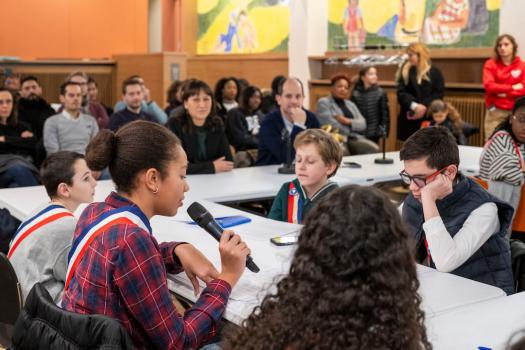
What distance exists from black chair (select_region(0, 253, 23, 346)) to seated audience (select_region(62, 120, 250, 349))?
0.47m

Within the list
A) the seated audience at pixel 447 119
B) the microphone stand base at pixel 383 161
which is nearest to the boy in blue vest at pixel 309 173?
the microphone stand base at pixel 383 161

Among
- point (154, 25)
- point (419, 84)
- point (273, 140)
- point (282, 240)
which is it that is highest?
point (154, 25)

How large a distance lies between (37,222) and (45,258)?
0.47ft

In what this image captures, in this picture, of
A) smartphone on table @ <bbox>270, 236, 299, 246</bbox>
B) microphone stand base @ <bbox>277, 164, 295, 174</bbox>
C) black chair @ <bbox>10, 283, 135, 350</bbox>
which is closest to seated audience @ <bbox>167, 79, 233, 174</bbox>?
microphone stand base @ <bbox>277, 164, 295, 174</bbox>

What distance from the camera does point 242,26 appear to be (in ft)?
41.4

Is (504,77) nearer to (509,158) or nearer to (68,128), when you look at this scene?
(509,158)

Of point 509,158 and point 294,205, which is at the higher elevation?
point 509,158

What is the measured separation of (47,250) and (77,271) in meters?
0.73

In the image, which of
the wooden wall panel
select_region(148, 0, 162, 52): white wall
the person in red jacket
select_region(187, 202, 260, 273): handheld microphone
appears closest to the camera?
select_region(187, 202, 260, 273): handheld microphone

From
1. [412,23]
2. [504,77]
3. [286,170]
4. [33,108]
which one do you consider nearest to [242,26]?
[412,23]

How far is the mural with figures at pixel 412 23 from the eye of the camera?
28.3ft

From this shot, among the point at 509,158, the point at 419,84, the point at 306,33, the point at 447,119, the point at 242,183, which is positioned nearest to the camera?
the point at 509,158

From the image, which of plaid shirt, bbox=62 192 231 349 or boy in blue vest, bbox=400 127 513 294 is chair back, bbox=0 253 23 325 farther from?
boy in blue vest, bbox=400 127 513 294

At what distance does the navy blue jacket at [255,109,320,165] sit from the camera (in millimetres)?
5215
